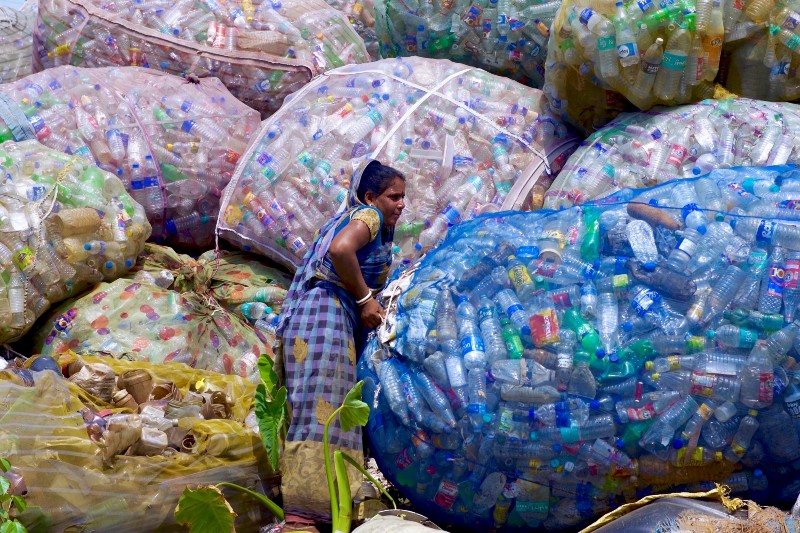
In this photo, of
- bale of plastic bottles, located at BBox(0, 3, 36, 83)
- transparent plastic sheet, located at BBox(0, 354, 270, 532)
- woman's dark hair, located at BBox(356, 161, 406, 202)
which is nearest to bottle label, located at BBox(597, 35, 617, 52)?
woman's dark hair, located at BBox(356, 161, 406, 202)

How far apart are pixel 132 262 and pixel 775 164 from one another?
263 centimetres

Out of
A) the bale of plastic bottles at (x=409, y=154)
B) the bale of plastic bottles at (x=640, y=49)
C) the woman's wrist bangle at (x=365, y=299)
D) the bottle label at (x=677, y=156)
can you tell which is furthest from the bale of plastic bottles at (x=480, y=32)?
the woman's wrist bangle at (x=365, y=299)

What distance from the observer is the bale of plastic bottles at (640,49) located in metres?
3.74

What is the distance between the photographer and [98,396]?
351 cm

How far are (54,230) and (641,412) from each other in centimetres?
242

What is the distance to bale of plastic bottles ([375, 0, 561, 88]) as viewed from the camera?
181 inches

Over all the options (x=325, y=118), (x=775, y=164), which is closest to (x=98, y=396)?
(x=325, y=118)

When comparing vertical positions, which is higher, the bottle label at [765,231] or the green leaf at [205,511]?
the bottle label at [765,231]

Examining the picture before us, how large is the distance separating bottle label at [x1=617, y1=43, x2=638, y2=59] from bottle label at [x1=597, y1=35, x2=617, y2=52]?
27 mm

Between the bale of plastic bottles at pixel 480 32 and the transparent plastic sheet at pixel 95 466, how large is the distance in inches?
88.7

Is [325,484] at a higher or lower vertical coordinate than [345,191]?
lower

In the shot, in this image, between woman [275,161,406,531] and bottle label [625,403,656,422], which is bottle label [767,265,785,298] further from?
woman [275,161,406,531]

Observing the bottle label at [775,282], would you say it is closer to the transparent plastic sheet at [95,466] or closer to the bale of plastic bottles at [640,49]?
the bale of plastic bottles at [640,49]

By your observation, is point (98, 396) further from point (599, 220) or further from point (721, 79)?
point (721, 79)
